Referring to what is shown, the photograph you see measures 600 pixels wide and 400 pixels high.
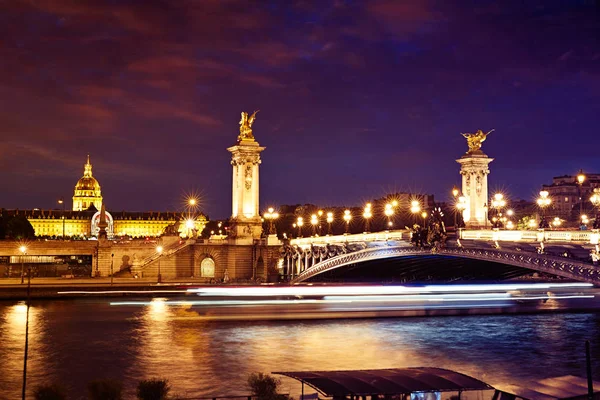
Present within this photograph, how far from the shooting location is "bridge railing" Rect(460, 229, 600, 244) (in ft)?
121

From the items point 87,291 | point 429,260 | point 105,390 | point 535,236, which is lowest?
point 105,390

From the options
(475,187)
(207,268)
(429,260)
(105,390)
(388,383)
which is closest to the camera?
(388,383)

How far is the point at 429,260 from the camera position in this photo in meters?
57.8

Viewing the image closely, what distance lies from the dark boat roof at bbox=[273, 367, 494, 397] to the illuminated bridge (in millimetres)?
16078

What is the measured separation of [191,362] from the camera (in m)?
35.5

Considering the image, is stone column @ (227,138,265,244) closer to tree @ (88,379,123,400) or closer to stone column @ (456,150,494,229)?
stone column @ (456,150,494,229)

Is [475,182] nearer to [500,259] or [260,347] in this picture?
[500,259]

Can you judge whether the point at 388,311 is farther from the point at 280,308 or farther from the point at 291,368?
the point at 291,368

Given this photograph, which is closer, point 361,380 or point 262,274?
point 361,380

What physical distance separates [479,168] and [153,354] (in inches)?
1531

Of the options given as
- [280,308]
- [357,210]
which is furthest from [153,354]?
[357,210]

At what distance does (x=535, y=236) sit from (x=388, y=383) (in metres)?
23.7

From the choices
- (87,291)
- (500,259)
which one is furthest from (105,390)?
(87,291)

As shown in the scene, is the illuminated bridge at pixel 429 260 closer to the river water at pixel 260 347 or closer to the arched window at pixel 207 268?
the river water at pixel 260 347
